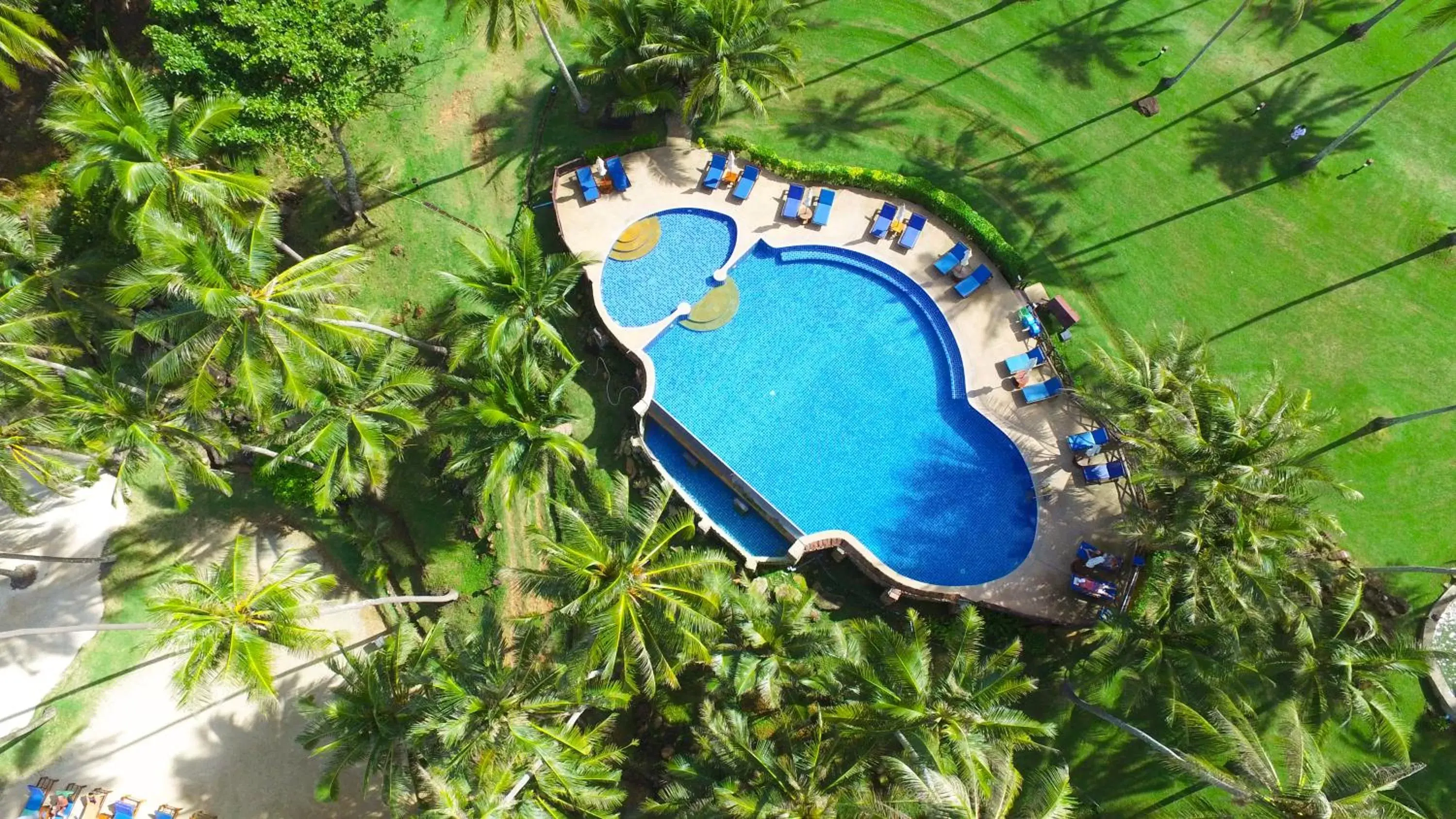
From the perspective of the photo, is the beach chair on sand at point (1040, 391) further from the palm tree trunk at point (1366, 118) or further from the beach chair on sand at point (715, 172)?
the beach chair on sand at point (715, 172)

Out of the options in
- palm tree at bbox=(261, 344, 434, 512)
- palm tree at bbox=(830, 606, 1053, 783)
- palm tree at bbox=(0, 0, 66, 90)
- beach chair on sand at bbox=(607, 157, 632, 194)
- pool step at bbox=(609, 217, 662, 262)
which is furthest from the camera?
beach chair on sand at bbox=(607, 157, 632, 194)

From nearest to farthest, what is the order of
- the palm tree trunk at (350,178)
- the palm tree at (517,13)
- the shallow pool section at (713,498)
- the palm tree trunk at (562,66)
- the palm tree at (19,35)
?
the palm tree at (517,13)
the palm tree at (19,35)
the palm tree trunk at (562,66)
the shallow pool section at (713,498)
the palm tree trunk at (350,178)

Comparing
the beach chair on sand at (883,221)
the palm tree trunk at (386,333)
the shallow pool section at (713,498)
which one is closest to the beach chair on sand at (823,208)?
the beach chair on sand at (883,221)

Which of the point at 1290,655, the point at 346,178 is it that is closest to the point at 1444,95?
the point at 1290,655

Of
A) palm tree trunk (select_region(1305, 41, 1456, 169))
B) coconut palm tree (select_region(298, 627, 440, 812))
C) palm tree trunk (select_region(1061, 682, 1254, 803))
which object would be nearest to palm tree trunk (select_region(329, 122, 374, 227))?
coconut palm tree (select_region(298, 627, 440, 812))

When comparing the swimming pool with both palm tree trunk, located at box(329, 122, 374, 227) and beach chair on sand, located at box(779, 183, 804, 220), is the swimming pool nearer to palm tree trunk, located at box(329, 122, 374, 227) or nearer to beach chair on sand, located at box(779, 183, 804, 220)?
beach chair on sand, located at box(779, 183, 804, 220)

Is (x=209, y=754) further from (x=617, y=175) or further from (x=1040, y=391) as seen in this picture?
(x=1040, y=391)
